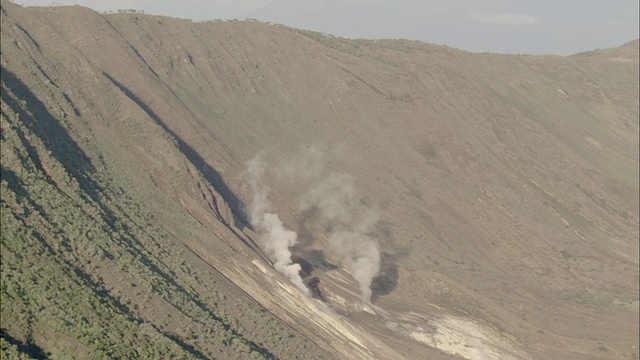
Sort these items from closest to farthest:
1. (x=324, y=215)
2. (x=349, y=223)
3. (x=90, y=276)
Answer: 1. (x=90, y=276)
2. (x=324, y=215)
3. (x=349, y=223)

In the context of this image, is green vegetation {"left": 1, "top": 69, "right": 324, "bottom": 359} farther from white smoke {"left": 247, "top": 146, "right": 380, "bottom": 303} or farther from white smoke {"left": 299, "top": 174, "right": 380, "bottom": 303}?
white smoke {"left": 299, "top": 174, "right": 380, "bottom": 303}

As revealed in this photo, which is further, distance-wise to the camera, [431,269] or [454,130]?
[454,130]

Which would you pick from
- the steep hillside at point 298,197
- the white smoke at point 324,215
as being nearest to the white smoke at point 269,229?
the white smoke at point 324,215

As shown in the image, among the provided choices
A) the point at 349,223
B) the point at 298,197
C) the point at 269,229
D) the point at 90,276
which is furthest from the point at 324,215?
the point at 90,276

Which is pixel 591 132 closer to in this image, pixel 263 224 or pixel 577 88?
pixel 577 88

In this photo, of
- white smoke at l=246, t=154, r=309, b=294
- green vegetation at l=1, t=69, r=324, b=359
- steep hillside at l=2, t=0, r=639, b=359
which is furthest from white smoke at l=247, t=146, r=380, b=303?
green vegetation at l=1, t=69, r=324, b=359

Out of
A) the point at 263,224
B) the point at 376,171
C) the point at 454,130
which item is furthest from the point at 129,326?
the point at 454,130

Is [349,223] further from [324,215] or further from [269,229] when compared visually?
[269,229]
